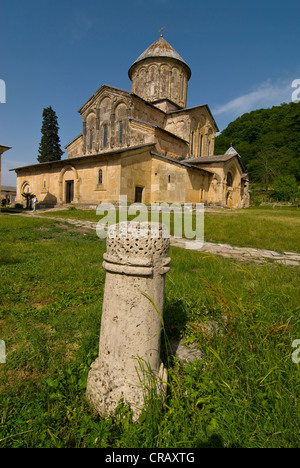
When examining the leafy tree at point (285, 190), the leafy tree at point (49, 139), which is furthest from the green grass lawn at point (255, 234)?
the leafy tree at point (49, 139)

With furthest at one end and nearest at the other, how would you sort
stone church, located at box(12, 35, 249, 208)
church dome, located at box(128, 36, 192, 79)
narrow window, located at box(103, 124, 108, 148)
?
church dome, located at box(128, 36, 192, 79)
narrow window, located at box(103, 124, 108, 148)
stone church, located at box(12, 35, 249, 208)

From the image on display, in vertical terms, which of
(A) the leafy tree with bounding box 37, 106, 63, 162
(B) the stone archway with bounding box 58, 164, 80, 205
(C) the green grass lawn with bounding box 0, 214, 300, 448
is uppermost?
(A) the leafy tree with bounding box 37, 106, 63, 162

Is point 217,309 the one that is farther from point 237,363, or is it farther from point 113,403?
point 113,403

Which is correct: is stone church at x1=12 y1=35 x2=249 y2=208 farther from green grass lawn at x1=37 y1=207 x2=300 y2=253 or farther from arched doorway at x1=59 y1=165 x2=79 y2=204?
green grass lawn at x1=37 y1=207 x2=300 y2=253

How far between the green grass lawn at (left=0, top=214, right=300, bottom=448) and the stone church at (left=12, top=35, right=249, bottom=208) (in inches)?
574

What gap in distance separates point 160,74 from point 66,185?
14933 mm

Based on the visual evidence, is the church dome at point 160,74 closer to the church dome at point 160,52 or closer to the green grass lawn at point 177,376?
the church dome at point 160,52

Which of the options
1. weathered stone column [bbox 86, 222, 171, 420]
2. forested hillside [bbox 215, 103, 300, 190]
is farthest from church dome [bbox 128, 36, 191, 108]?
weathered stone column [bbox 86, 222, 171, 420]

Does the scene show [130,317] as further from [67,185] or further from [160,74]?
[160,74]

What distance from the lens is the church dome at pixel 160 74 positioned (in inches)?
947

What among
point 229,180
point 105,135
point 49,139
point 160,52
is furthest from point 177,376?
point 49,139

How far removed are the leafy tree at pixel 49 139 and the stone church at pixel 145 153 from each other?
13.1 metres

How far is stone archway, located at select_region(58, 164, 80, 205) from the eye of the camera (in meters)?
19.5
